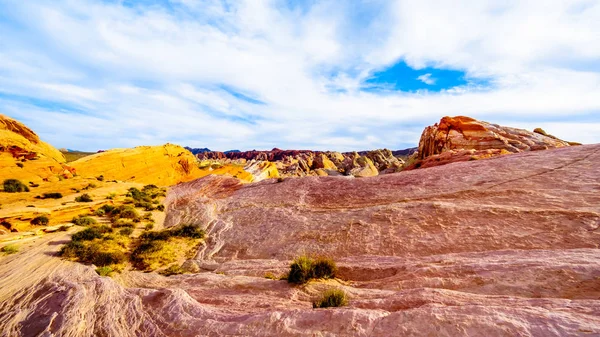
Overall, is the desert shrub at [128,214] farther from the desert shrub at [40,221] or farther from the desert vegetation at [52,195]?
the desert vegetation at [52,195]

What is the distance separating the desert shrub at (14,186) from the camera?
26.5 metres

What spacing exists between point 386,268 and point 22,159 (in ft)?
149

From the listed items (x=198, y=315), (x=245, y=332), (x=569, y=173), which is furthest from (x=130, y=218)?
(x=569, y=173)

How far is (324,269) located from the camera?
1020cm

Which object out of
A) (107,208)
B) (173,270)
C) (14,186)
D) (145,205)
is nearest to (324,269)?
(173,270)

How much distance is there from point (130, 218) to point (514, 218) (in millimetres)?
26074

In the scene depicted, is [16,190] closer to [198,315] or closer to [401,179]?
[198,315]

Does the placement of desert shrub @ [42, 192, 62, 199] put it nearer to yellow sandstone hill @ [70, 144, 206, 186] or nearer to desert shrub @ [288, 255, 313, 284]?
yellow sandstone hill @ [70, 144, 206, 186]

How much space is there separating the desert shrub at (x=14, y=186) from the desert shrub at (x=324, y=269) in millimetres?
32693

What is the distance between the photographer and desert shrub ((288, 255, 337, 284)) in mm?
9484

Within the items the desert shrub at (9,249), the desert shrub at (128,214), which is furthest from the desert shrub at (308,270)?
the desert shrub at (128,214)

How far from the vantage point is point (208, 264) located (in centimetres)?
1483

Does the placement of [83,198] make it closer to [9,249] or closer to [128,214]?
[128,214]

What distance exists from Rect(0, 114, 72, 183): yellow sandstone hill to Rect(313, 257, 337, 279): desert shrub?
37.6 m
